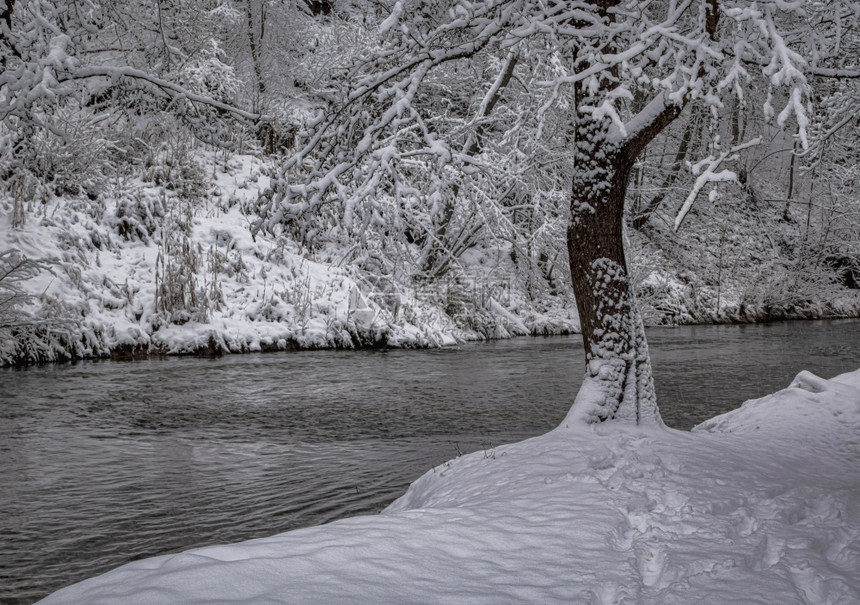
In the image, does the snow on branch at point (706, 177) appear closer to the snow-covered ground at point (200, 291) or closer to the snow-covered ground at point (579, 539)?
the snow-covered ground at point (579, 539)

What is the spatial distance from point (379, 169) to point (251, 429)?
3524mm

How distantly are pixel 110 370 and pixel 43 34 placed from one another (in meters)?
5.78

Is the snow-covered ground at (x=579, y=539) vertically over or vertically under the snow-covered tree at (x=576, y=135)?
under

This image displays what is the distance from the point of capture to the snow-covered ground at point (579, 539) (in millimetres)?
2365

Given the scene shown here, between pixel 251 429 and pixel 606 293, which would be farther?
pixel 251 429

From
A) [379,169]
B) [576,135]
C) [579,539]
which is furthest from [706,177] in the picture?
[379,169]

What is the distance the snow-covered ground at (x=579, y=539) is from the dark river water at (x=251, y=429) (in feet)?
3.88

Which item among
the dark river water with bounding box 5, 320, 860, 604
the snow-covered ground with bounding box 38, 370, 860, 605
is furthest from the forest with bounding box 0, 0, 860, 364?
the snow-covered ground with bounding box 38, 370, 860, 605

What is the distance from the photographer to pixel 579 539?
3137 mm

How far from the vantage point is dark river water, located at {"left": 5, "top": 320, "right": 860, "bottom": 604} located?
430 centimetres

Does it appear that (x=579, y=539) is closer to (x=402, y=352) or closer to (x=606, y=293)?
(x=606, y=293)

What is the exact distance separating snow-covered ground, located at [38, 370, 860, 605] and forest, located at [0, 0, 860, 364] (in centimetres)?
165

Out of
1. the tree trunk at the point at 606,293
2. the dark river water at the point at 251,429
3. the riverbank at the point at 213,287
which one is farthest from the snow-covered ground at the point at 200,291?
the tree trunk at the point at 606,293

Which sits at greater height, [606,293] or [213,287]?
[213,287]
